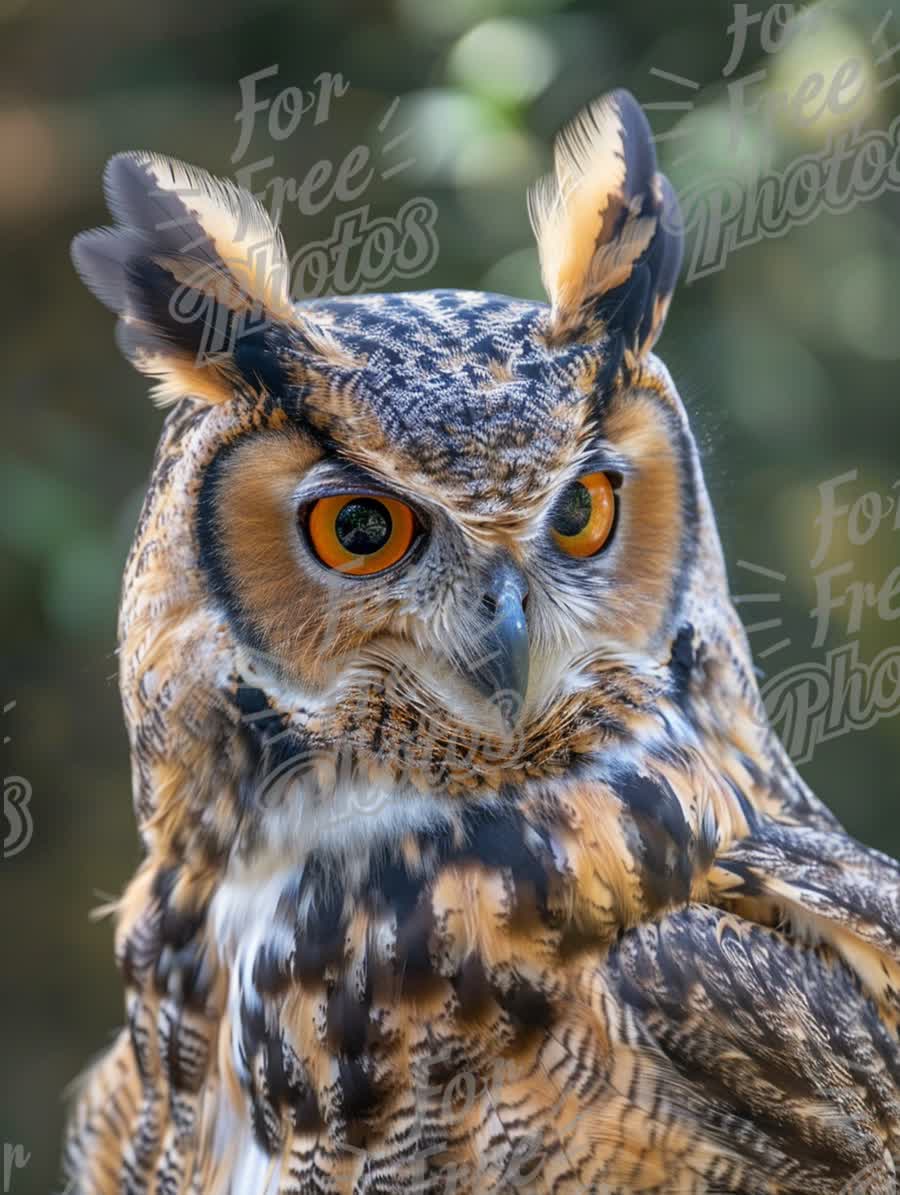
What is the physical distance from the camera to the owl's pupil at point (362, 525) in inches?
42.0

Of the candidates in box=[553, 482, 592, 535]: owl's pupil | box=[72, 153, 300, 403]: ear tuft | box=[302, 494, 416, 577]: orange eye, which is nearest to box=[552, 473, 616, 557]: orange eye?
box=[553, 482, 592, 535]: owl's pupil

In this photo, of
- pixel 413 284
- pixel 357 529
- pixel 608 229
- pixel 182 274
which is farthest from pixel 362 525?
pixel 413 284

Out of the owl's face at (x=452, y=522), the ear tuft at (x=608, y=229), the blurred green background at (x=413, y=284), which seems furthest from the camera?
the blurred green background at (x=413, y=284)

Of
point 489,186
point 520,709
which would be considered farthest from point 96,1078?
point 489,186

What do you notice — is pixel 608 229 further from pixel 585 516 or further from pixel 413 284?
pixel 413 284

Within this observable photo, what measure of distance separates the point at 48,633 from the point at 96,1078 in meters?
1.18

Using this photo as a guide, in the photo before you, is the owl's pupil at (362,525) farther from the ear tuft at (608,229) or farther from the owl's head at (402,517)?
the ear tuft at (608,229)

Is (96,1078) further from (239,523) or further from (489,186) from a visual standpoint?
(489,186)

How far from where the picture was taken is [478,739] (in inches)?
44.9

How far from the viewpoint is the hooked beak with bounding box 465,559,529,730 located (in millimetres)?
1057

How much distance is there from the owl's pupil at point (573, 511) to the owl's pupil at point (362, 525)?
0.15 metres

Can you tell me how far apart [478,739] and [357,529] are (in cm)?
22

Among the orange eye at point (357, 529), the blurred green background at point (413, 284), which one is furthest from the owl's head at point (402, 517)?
the blurred green background at point (413, 284)

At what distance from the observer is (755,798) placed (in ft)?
4.23
